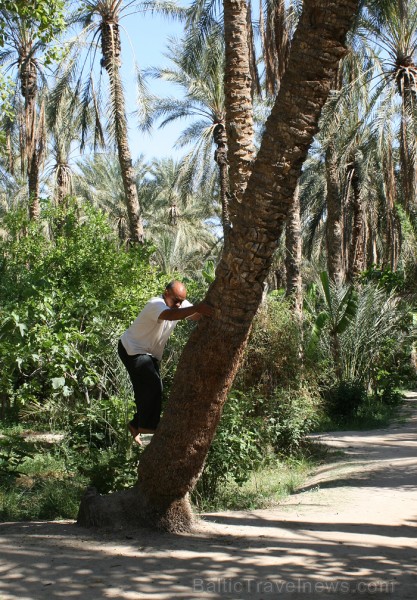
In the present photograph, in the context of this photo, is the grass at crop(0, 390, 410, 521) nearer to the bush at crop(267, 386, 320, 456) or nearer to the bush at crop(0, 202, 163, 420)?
the bush at crop(267, 386, 320, 456)

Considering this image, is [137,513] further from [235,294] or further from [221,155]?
[221,155]

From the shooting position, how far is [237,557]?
5395mm

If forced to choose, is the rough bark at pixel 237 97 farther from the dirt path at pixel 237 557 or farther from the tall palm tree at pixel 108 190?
the tall palm tree at pixel 108 190

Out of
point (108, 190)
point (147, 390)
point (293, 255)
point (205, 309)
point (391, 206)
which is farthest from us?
point (108, 190)

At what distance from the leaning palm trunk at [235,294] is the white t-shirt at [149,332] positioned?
1014mm

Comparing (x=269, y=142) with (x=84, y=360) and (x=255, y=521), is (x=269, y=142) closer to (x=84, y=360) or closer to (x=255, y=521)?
(x=255, y=521)

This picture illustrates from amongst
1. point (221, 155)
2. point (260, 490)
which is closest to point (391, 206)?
point (221, 155)

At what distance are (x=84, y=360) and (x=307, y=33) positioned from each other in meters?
5.76

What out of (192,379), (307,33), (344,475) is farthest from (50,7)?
(344,475)

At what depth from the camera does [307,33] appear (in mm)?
5805

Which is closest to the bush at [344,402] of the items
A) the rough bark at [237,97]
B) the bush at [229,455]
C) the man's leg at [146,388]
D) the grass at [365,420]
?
the grass at [365,420]

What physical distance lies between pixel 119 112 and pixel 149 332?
14.4 metres

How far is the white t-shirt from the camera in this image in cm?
715

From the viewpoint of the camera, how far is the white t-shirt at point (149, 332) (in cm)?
715
